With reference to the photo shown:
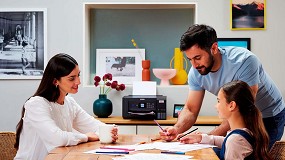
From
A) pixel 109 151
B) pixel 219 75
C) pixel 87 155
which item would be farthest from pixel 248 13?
pixel 87 155

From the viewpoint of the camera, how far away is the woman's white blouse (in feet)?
9.20

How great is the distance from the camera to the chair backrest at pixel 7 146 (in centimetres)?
304

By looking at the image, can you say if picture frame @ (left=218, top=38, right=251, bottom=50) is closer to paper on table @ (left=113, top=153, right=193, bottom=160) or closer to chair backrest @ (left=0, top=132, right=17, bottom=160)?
chair backrest @ (left=0, top=132, right=17, bottom=160)

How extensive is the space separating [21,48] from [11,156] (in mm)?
2132

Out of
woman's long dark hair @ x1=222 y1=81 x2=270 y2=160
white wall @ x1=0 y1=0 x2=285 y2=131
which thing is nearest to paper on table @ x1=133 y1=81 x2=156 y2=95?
white wall @ x1=0 y1=0 x2=285 y2=131

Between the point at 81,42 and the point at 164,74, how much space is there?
2.78 ft

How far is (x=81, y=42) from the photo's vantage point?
500 cm

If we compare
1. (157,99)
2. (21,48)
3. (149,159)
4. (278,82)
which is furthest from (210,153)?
(21,48)

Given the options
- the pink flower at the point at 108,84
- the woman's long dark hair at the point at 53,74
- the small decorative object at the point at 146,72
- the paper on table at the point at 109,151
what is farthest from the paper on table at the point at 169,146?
the small decorative object at the point at 146,72

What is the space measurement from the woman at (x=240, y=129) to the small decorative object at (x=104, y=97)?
2.15 meters

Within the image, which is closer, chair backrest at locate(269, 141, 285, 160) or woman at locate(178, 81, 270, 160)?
woman at locate(178, 81, 270, 160)

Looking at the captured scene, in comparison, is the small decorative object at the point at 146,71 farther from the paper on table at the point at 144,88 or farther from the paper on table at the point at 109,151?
the paper on table at the point at 109,151

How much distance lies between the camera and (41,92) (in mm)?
3070

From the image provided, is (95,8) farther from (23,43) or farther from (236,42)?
(236,42)
